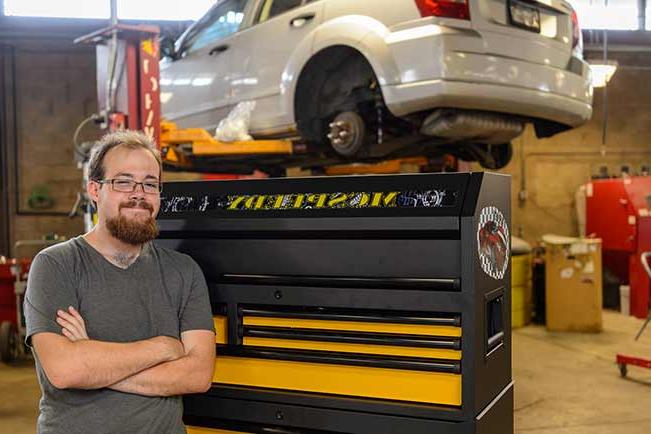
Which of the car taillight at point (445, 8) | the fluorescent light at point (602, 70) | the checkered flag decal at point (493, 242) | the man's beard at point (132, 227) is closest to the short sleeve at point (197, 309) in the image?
the man's beard at point (132, 227)

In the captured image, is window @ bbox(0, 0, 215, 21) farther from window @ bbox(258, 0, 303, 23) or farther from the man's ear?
the man's ear

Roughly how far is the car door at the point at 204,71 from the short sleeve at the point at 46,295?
2913 mm

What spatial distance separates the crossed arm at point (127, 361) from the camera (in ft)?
4.42

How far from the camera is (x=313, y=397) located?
4.75 ft

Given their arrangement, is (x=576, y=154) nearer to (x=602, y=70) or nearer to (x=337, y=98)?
(x=602, y=70)

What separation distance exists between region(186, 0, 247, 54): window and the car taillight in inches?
61.7

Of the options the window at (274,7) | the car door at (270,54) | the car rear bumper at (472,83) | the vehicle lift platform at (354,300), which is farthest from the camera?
the window at (274,7)

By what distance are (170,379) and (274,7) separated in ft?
9.84

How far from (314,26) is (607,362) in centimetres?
310

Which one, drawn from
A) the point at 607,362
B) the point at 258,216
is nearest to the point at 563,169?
the point at 607,362

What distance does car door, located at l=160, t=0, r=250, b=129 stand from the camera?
4.31 m

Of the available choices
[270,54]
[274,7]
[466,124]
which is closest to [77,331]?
[466,124]

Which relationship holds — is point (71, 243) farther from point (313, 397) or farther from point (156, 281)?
point (313, 397)

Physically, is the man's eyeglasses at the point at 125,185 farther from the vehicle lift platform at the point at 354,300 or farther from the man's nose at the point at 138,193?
the vehicle lift platform at the point at 354,300
